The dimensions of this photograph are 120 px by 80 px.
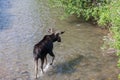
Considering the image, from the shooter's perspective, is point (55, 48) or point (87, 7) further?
point (87, 7)

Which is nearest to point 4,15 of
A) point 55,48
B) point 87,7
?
point 87,7

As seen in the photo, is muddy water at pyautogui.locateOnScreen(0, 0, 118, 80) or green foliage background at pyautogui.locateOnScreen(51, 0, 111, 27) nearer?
muddy water at pyautogui.locateOnScreen(0, 0, 118, 80)

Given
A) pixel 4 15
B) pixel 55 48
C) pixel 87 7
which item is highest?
pixel 87 7

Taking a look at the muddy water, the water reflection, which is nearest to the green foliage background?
the muddy water

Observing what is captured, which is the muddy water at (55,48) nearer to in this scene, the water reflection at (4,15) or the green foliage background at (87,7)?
the water reflection at (4,15)

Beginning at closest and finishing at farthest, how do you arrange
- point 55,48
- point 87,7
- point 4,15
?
1. point 55,48
2. point 87,7
3. point 4,15

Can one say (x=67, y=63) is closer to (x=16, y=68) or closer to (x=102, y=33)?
(x=16, y=68)

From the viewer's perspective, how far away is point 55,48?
1334cm

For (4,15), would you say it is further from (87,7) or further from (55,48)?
(55,48)

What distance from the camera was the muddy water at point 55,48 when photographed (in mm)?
11242

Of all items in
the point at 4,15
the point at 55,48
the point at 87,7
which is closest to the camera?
the point at 55,48

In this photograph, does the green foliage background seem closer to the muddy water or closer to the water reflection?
the muddy water

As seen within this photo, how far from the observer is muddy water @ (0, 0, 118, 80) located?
11242 millimetres

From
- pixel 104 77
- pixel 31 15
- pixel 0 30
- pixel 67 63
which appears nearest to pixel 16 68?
pixel 67 63
